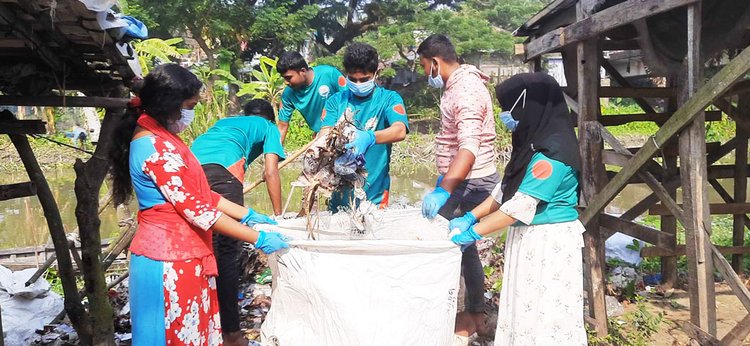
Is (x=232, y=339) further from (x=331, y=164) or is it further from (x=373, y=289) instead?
(x=373, y=289)

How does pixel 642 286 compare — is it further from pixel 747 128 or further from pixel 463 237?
pixel 463 237

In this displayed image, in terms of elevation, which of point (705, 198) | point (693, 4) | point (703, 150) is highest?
point (693, 4)

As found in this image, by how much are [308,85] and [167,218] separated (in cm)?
196

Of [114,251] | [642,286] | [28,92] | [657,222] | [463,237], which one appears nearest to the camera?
[463,237]

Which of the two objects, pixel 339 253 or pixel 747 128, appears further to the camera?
pixel 747 128

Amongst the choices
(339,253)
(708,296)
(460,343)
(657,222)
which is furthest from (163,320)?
(657,222)

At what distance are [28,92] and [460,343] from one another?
2.64 metres

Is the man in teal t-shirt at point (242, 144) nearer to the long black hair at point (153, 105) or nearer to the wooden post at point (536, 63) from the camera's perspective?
the long black hair at point (153, 105)

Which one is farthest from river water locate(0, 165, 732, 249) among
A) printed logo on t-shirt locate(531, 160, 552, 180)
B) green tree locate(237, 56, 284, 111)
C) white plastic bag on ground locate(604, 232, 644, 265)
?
printed logo on t-shirt locate(531, 160, 552, 180)

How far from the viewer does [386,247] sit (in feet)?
7.21

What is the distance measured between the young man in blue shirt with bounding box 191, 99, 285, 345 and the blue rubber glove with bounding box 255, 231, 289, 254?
105 centimetres

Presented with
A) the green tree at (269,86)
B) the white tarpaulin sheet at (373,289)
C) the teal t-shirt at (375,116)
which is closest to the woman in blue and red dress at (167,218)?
the white tarpaulin sheet at (373,289)

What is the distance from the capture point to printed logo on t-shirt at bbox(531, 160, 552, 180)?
236 cm

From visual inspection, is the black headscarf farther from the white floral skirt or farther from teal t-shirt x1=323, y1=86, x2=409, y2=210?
teal t-shirt x1=323, y1=86, x2=409, y2=210
